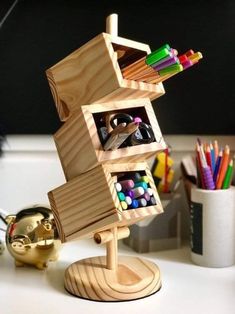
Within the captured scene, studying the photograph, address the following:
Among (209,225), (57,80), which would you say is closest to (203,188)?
(209,225)

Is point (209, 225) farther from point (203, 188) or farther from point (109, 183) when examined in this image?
point (109, 183)

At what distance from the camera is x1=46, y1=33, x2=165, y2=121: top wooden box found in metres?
0.62

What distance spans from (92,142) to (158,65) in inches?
4.7

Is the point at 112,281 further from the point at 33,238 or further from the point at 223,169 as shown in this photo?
the point at 223,169

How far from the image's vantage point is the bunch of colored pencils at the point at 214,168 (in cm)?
81

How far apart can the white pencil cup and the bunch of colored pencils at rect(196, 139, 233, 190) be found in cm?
1

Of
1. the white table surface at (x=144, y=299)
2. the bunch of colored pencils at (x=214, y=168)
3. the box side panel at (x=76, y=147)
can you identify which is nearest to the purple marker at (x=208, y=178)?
the bunch of colored pencils at (x=214, y=168)

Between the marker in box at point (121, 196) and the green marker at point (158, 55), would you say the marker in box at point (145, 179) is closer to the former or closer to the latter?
the marker in box at point (121, 196)

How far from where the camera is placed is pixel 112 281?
2.23 ft

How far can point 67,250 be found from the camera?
896 millimetres

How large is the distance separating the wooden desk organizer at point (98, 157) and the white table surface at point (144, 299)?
2 centimetres

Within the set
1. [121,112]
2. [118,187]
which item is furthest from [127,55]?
[118,187]

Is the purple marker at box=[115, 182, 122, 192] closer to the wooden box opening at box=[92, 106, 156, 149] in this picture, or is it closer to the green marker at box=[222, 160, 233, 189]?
the wooden box opening at box=[92, 106, 156, 149]

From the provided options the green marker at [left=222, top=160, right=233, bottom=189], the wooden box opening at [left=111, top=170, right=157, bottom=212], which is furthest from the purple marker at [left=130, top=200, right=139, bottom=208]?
the green marker at [left=222, top=160, right=233, bottom=189]
